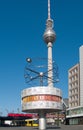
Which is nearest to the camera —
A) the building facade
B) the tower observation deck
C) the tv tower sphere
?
the tower observation deck

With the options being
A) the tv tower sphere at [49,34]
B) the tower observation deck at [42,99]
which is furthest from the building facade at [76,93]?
the tower observation deck at [42,99]

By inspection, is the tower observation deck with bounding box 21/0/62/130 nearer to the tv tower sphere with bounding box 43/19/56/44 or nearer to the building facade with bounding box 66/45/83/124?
the tv tower sphere with bounding box 43/19/56/44

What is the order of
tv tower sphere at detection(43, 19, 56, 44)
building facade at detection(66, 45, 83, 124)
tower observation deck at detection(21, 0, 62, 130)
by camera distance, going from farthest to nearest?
1. building facade at detection(66, 45, 83, 124)
2. tv tower sphere at detection(43, 19, 56, 44)
3. tower observation deck at detection(21, 0, 62, 130)

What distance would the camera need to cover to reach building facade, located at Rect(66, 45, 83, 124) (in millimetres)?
147250

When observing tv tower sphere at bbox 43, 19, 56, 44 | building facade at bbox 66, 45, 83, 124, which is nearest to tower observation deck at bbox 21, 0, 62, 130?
tv tower sphere at bbox 43, 19, 56, 44

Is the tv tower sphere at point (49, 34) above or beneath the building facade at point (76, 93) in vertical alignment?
above

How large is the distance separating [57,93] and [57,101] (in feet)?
5.39

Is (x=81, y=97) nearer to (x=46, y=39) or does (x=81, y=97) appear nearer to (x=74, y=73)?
(x=74, y=73)

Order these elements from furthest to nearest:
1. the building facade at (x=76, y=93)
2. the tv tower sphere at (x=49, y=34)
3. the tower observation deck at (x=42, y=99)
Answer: the building facade at (x=76, y=93) → the tv tower sphere at (x=49, y=34) → the tower observation deck at (x=42, y=99)

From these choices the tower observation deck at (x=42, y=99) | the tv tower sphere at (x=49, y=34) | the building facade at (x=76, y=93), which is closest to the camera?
the tower observation deck at (x=42, y=99)

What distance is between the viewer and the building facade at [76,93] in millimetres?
147250

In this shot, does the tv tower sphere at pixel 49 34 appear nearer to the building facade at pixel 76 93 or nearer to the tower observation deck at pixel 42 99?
the building facade at pixel 76 93

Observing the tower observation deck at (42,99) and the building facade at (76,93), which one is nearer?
the tower observation deck at (42,99)

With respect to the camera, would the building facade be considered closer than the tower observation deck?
No
